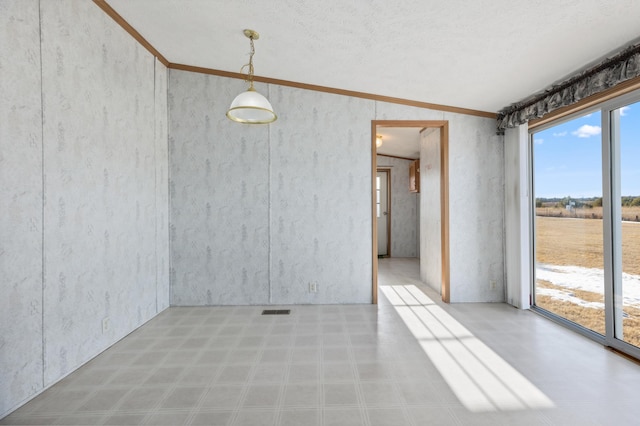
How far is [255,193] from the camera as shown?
3.95m

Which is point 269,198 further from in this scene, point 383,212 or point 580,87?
point 383,212

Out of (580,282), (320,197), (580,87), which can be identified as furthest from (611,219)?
(320,197)

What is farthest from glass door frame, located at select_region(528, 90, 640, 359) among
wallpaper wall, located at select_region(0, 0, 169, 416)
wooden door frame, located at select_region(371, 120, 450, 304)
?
wallpaper wall, located at select_region(0, 0, 169, 416)

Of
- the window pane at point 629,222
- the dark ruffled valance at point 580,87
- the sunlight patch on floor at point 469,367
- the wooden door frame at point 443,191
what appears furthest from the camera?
the wooden door frame at point 443,191

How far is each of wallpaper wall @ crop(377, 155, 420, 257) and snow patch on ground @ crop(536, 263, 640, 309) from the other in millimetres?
4227

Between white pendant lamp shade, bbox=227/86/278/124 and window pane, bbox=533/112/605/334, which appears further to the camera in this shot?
window pane, bbox=533/112/605/334

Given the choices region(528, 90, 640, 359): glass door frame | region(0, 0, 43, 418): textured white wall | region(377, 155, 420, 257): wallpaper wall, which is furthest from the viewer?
region(377, 155, 420, 257): wallpaper wall

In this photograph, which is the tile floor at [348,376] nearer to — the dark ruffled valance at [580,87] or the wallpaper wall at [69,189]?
the wallpaper wall at [69,189]

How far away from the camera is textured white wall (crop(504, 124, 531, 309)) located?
146 inches

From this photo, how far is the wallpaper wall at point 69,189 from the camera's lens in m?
1.88

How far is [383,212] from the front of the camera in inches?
316

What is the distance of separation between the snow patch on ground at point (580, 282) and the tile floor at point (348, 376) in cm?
37

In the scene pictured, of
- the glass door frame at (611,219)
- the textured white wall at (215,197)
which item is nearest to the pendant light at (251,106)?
the textured white wall at (215,197)

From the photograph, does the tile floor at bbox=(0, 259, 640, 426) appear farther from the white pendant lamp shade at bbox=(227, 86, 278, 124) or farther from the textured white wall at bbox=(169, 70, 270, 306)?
the white pendant lamp shade at bbox=(227, 86, 278, 124)
